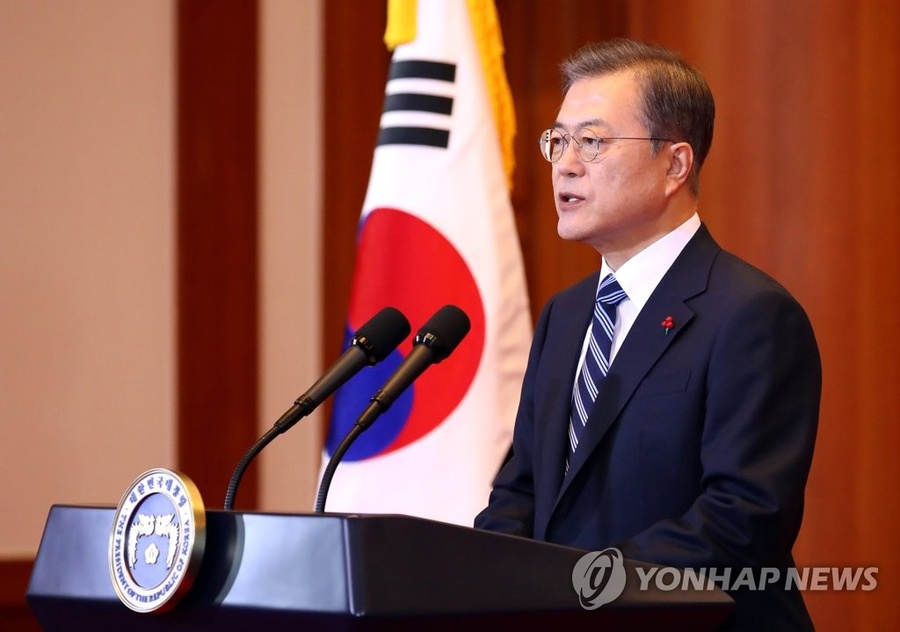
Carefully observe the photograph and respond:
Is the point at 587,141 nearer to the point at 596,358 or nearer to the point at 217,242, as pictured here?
the point at 596,358

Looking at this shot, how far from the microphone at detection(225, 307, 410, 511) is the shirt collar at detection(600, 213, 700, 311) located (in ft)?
1.68

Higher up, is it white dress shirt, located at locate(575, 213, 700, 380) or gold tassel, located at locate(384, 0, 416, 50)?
gold tassel, located at locate(384, 0, 416, 50)

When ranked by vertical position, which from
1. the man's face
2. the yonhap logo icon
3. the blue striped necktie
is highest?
the man's face

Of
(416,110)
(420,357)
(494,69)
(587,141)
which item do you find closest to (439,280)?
(416,110)

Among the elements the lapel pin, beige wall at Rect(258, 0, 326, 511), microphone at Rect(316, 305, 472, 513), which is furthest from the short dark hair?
beige wall at Rect(258, 0, 326, 511)

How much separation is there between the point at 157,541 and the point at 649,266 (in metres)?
1.11

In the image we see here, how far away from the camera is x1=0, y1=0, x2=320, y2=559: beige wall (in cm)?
377

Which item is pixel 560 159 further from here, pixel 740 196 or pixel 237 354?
pixel 237 354

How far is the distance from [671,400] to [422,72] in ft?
A: 5.47

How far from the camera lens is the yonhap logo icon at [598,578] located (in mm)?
1373

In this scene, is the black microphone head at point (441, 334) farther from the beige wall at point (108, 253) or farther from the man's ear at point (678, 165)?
the beige wall at point (108, 253)

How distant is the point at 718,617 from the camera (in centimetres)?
147

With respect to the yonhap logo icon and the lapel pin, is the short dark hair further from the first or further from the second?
the yonhap logo icon

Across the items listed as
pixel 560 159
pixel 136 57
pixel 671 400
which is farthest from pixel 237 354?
pixel 671 400
